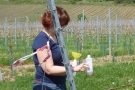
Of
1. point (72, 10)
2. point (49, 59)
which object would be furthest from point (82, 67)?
point (72, 10)

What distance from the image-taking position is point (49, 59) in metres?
3.27

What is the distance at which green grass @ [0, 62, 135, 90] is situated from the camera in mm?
7266

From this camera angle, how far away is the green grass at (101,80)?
23.8ft

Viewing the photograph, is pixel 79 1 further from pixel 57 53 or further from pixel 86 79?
pixel 57 53

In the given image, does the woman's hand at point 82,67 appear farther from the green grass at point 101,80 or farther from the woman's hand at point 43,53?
the green grass at point 101,80

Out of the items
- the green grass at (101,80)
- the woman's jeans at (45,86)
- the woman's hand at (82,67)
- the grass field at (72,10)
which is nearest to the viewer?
the woman's hand at (82,67)

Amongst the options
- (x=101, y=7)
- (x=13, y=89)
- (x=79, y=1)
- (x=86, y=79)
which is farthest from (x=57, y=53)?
(x=79, y=1)

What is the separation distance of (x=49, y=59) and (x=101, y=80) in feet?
15.5

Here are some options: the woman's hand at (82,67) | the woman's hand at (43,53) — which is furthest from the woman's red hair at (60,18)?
the woman's hand at (82,67)

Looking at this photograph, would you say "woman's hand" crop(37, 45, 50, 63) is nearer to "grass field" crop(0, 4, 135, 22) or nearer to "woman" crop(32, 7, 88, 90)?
"woman" crop(32, 7, 88, 90)

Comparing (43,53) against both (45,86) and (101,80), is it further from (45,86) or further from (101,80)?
(101,80)

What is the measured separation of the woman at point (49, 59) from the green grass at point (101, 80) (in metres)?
3.24

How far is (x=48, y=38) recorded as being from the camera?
3348mm

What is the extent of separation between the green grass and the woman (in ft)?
10.6
